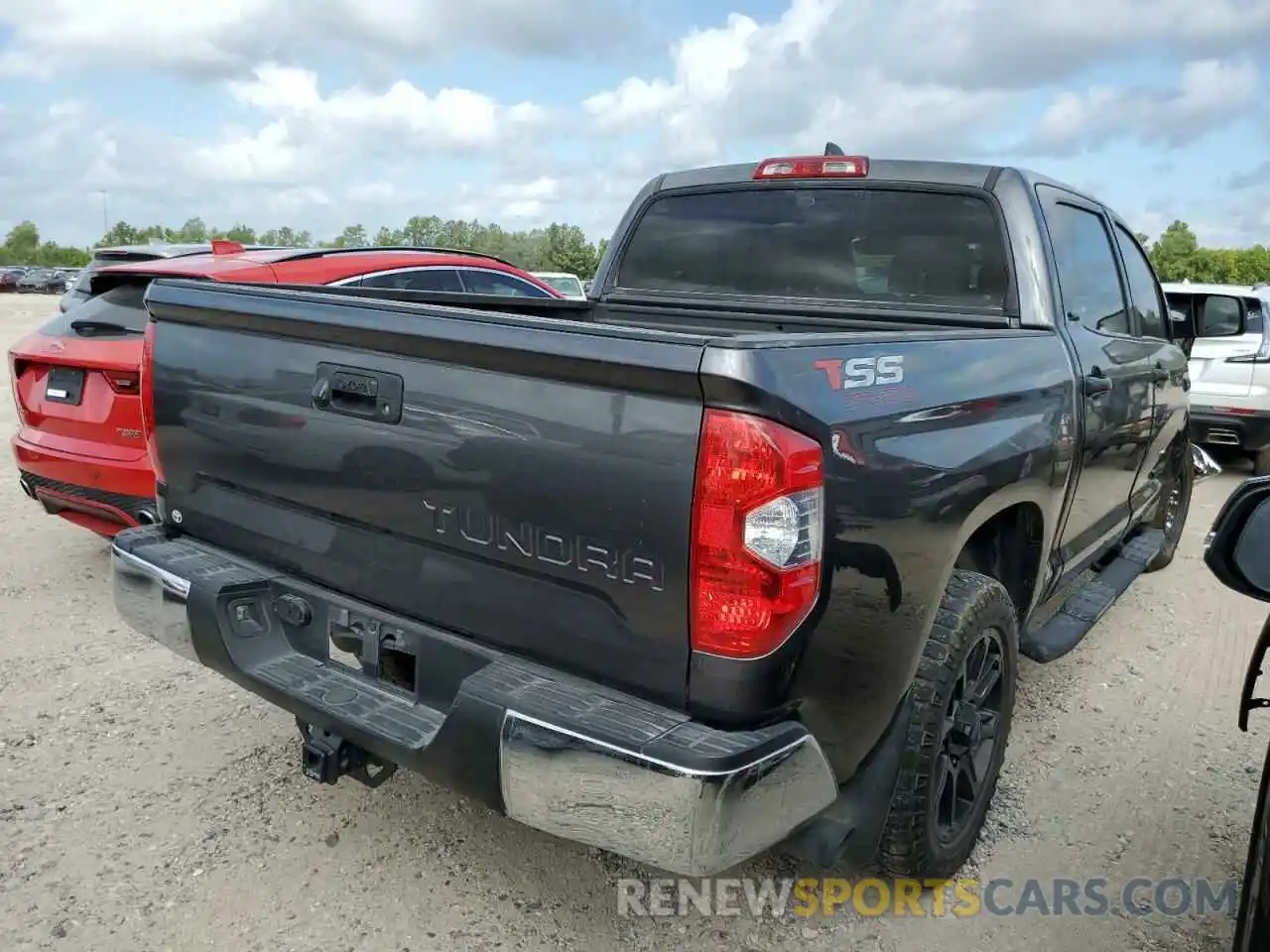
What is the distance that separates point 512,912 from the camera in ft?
8.95

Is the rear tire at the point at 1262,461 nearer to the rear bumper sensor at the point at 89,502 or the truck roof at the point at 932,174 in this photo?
the truck roof at the point at 932,174

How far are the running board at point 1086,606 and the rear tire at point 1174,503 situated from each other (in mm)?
583

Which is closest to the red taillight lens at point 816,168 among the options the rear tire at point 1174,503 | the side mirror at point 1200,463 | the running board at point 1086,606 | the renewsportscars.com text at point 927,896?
the running board at point 1086,606

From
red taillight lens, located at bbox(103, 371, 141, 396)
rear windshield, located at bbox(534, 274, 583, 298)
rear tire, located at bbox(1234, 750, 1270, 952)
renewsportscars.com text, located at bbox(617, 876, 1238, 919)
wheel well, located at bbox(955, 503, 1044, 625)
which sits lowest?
renewsportscars.com text, located at bbox(617, 876, 1238, 919)

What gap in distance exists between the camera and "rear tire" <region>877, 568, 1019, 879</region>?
2523 millimetres

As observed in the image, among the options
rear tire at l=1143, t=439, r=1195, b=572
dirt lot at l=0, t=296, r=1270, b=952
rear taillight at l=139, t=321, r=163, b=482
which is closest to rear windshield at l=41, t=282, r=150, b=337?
dirt lot at l=0, t=296, r=1270, b=952

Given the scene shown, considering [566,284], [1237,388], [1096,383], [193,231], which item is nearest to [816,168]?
[1096,383]

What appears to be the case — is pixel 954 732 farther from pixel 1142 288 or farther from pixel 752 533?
pixel 1142 288

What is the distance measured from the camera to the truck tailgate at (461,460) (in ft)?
6.61

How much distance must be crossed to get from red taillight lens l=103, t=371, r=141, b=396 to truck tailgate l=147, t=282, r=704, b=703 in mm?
2080

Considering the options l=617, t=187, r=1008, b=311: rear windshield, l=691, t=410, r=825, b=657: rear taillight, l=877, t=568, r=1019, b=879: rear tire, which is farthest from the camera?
l=617, t=187, r=1008, b=311: rear windshield

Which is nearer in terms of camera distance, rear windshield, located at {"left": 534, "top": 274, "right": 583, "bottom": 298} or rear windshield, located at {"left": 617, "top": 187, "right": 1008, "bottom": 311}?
rear windshield, located at {"left": 617, "top": 187, "right": 1008, "bottom": 311}

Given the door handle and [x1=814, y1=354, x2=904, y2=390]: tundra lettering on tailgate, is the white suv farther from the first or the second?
[x1=814, y1=354, x2=904, y2=390]: tundra lettering on tailgate

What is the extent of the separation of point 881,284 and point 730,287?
63 cm
